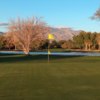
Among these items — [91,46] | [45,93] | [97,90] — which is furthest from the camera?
[91,46]

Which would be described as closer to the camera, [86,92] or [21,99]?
[21,99]

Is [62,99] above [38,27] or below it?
below

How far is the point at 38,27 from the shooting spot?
2793 inches

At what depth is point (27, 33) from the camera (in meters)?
70.4

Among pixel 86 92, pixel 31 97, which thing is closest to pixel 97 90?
pixel 86 92

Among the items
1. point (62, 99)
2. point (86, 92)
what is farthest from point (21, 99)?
point (86, 92)

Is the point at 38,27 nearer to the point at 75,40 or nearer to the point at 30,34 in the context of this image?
the point at 30,34

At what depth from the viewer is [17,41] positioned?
70438 millimetres

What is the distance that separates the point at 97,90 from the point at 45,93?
2.29 metres

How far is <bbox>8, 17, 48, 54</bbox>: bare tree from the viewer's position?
70.2 metres

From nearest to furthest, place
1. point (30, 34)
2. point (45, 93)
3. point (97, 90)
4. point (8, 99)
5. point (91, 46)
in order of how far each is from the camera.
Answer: point (8, 99) < point (45, 93) < point (97, 90) < point (30, 34) < point (91, 46)

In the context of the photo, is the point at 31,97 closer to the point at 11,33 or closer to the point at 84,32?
the point at 11,33

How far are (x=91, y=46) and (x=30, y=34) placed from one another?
66774 millimetres

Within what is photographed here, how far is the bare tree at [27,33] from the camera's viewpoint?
2766 inches
